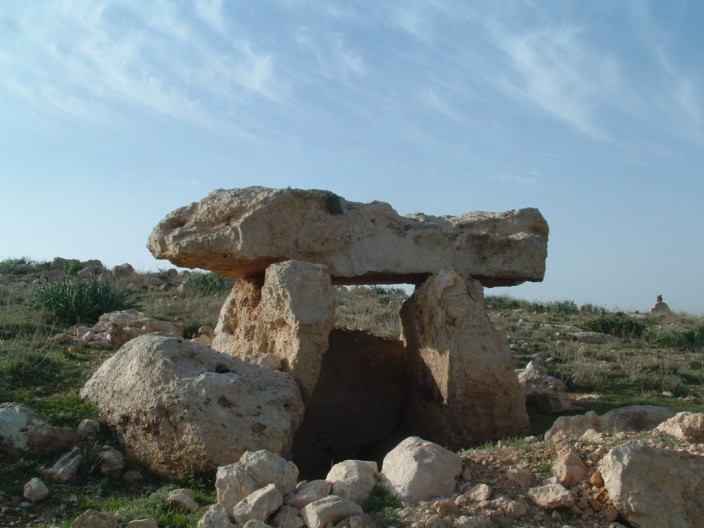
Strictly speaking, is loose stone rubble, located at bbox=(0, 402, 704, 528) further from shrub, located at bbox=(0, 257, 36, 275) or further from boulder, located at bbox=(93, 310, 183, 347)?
shrub, located at bbox=(0, 257, 36, 275)

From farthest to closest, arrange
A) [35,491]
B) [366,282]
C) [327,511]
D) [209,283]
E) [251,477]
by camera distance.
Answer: [209,283], [366,282], [35,491], [251,477], [327,511]

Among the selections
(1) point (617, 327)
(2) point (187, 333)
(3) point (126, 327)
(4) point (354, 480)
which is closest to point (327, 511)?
(4) point (354, 480)

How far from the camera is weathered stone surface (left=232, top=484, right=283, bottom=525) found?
4305 mm

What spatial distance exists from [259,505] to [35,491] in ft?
5.58

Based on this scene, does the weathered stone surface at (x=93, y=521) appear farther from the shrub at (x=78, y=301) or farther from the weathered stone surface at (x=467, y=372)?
the shrub at (x=78, y=301)

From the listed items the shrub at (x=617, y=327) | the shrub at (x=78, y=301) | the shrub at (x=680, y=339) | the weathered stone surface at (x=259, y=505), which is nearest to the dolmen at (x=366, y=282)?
the weathered stone surface at (x=259, y=505)

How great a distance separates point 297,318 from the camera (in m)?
6.84

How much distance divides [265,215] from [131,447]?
2.45 metres

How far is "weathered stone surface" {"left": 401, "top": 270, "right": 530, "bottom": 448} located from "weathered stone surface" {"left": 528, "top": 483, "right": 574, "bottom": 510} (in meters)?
2.67

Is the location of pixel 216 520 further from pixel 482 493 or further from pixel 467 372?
pixel 467 372

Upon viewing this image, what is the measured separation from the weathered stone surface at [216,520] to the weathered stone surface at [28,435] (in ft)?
6.33

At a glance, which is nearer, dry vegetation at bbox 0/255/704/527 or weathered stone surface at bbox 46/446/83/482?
dry vegetation at bbox 0/255/704/527

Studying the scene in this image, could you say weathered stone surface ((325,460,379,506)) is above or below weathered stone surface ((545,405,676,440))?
below

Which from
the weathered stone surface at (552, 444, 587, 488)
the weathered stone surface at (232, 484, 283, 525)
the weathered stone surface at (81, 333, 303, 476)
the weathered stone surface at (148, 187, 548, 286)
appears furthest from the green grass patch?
the weathered stone surface at (148, 187, 548, 286)
